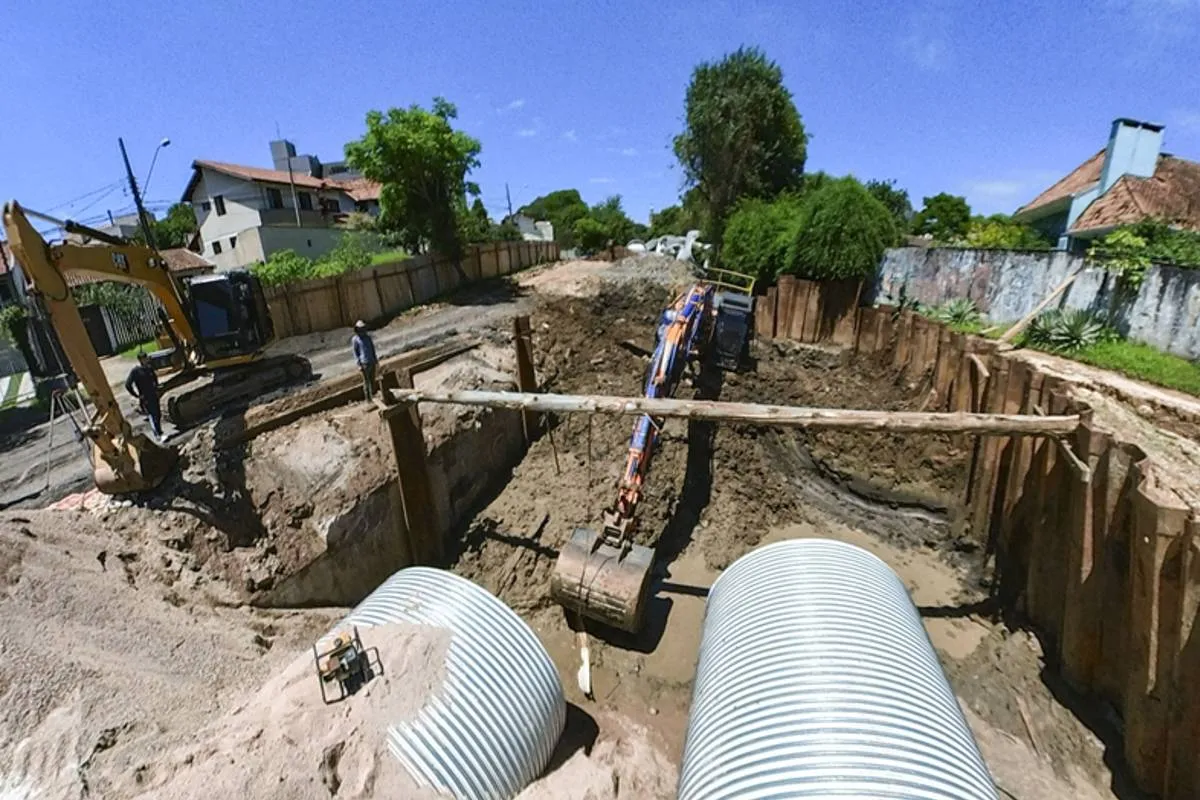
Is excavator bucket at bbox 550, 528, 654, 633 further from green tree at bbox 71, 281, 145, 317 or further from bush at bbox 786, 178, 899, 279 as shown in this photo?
green tree at bbox 71, 281, 145, 317

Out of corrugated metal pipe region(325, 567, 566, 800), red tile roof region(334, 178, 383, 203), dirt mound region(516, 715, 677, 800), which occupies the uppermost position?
red tile roof region(334, 178, 383, 203)

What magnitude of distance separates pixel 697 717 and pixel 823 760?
1.39 meters

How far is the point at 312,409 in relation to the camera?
398 inches

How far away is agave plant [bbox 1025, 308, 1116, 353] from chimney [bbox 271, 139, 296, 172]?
4703 centimetres

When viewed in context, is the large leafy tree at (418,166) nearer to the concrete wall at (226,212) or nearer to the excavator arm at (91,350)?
the concrete wall at (226,212)

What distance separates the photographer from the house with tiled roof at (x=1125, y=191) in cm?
1562

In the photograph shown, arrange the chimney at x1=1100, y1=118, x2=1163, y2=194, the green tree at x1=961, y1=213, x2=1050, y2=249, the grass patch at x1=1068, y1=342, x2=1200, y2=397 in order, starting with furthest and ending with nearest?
the green tree at x1=961, y1=213, x2=1050, y2=249, the chimney at x1=1100, y1=118, x2=1163, y2=194, the grass patch at x1=1068, y1=342, x2=1200, y2=397

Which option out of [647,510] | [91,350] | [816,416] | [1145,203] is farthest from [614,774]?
[1145,203]

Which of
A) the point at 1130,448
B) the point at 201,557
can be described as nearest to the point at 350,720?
the point at 201,557

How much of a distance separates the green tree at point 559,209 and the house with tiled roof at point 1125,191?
44215 mm

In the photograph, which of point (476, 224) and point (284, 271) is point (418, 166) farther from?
point (476, 224)

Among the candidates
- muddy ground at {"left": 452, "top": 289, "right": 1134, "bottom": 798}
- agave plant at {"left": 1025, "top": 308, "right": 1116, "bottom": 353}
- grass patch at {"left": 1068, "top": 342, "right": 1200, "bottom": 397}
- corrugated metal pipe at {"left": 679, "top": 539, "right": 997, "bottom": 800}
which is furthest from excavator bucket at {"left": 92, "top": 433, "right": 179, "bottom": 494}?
agave plant at {"left": 1025, "top": 308, "right": 1116, "bottom": 353}

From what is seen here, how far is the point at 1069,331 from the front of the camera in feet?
34.5

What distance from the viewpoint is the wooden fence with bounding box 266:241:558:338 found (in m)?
18.7
